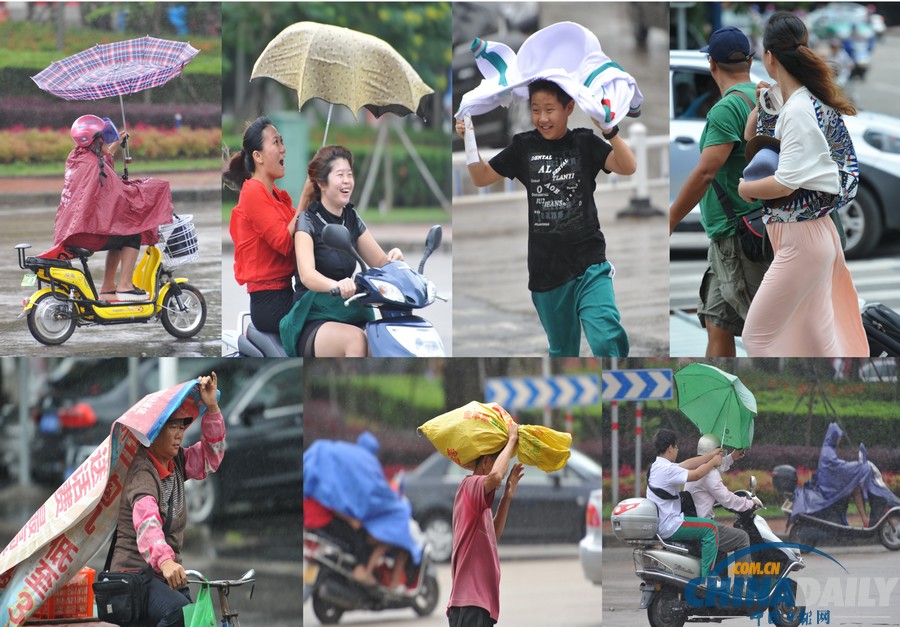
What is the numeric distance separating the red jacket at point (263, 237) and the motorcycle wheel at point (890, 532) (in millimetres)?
3238

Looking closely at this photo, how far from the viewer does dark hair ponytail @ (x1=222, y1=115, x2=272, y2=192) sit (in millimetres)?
7100

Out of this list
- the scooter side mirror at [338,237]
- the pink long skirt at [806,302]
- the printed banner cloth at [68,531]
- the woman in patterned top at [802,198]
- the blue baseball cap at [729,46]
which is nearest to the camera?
the printed banner cloth at [68,531]

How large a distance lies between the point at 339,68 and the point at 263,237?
3.12 ft

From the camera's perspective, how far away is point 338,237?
6.69 m

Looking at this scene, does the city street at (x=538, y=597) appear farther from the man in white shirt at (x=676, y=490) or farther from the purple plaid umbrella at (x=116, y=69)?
the purple plaid umbrella at (x=116, y=69)

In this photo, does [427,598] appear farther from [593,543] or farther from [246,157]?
[246,157]

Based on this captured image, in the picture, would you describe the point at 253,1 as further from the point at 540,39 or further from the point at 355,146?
the point at 540,39

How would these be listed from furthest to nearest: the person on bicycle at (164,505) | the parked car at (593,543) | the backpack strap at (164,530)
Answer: the parked car at (593,543) → the backpack strap at (164,530) → the person on bicycle at (164,505)

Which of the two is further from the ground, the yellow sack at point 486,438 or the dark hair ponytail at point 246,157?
the dark hair ponytail at point 246,157

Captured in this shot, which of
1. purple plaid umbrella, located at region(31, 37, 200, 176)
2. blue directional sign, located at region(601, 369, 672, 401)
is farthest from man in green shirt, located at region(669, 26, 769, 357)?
purple plaid umbrella, located at region(31, 37, 200, 176)

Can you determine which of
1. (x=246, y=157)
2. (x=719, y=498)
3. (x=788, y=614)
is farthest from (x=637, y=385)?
(x=246, y=157)

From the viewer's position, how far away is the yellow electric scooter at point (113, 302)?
23.3 ft

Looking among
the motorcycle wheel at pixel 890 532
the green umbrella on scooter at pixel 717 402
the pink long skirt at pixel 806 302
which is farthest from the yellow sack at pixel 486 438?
the motorcycle wheel at pixel 890 532

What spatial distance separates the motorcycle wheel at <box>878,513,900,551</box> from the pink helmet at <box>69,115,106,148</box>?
4486 millimetres
